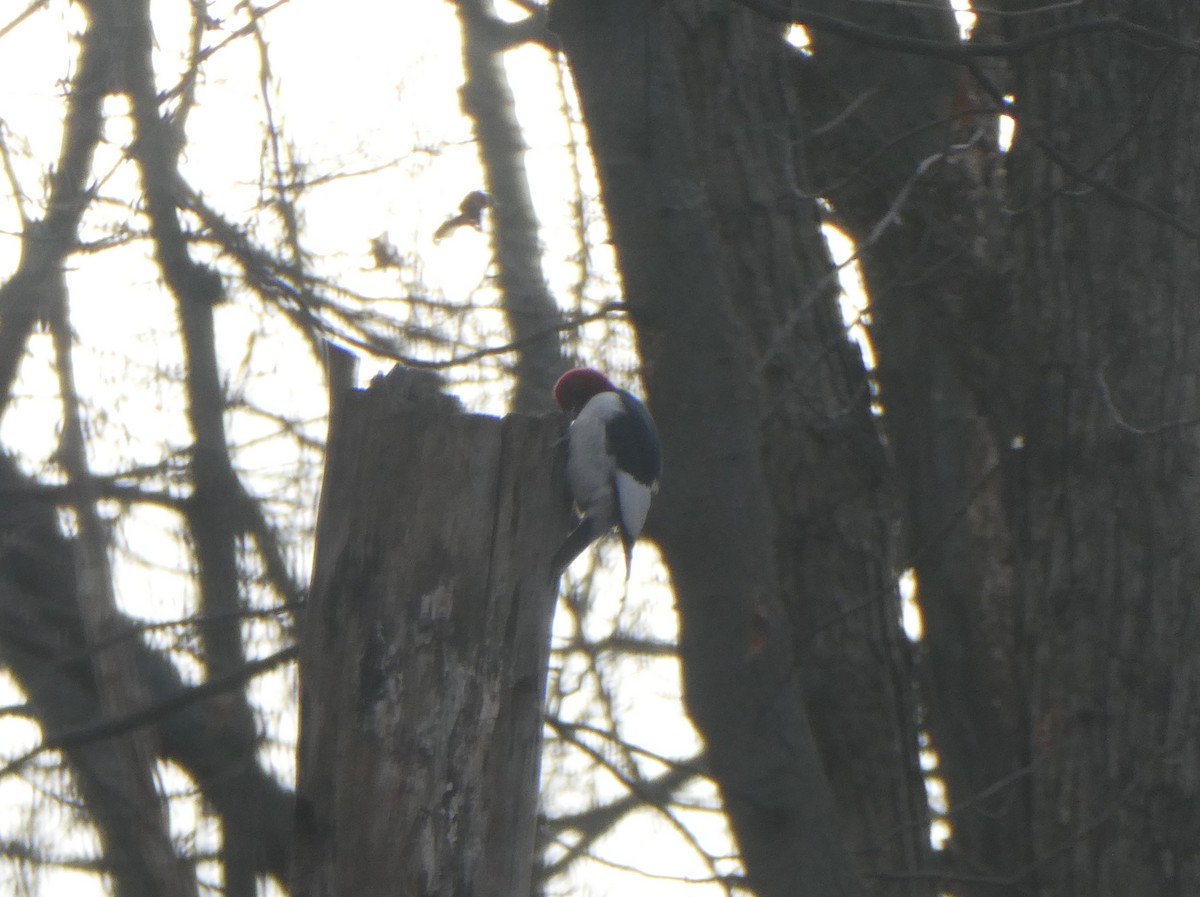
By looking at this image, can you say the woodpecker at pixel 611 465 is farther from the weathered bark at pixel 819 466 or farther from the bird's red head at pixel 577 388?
the weathered bark at pixel 819 466

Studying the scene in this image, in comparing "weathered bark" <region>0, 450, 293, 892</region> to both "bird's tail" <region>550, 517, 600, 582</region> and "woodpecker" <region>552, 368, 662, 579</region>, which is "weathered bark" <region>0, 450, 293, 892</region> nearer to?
"bird's tail" <region>550, 517, 600, 582</region>

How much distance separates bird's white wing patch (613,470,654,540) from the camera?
419 cm

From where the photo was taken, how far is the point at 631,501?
167 inches

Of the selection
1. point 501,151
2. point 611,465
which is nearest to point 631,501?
point 611,465

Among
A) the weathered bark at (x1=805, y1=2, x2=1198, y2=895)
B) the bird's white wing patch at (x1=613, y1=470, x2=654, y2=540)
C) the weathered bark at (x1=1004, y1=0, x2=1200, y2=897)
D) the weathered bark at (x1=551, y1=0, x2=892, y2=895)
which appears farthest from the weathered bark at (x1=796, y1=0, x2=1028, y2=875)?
the weathered bark at (x1=551, y1=0, x2=892, y2=895)

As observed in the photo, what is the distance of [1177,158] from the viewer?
443cm

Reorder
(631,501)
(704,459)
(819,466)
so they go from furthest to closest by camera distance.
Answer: (819,466)
(631,501)
(704,459)

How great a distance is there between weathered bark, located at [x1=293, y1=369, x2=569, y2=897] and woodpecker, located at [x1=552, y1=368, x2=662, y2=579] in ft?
3.88

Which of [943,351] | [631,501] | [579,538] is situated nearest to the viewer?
[579,538]

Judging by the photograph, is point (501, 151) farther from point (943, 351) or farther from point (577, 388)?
point (943, 351)

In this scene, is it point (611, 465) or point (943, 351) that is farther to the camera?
point (943, 351)

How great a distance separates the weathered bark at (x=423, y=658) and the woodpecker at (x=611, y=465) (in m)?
1.18

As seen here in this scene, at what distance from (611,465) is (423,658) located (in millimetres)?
1743

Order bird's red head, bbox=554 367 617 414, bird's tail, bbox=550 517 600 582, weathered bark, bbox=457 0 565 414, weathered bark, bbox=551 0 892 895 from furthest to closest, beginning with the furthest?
1. weathered bark, bbox=457 0 565 414
2. bird's red head, bbox=554 367 617 414
3. bird's tail, bbox=550 517 600 582
4. weathered bark, bbox=551 0 892 895
